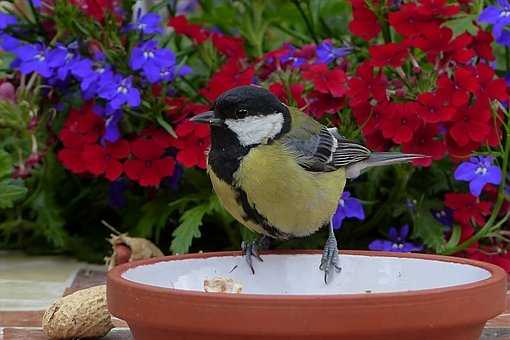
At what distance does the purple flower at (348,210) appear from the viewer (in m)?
3.12

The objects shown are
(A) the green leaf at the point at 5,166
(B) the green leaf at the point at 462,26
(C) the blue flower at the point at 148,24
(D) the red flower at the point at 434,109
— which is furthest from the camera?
(B) the green leaf at the point at 462,26

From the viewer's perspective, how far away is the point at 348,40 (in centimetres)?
363

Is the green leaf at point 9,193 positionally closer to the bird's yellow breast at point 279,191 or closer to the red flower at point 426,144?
the bird's yellow breast at point 279,191

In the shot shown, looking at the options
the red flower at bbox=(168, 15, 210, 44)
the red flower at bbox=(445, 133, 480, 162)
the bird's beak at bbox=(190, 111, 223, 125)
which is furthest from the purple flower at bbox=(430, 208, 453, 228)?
the bird's beak at bbox=(190, 111, 223, 125)

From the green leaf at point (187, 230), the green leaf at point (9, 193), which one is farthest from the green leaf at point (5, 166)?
the green leaf at point (187, 230)

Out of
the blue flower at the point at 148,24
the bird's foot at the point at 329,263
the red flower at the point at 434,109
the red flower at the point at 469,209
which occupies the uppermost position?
the blue flower at the point at 148,24

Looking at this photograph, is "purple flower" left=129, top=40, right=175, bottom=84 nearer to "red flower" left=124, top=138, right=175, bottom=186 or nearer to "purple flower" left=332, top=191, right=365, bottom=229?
"red flower" left=124, top=138, right=175, bottom=186

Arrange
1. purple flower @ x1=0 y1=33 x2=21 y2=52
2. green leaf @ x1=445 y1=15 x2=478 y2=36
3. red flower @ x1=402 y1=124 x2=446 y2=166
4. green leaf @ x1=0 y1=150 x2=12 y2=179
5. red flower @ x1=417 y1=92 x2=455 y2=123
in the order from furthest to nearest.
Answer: green leaf @ x1=445 y1=15 x2=478 y2=36, purple flower @ x1=0 y1=33 x2=21 y2=52, green leaf @ x1=0 y1=150 x2=12 y2=179, red flower @ x1=402 y1=124 x2=446 y2=166, red flower @ x1=417 y1=92 x2=455 y2=123

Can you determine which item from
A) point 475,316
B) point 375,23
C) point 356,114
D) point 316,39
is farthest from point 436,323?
point 316,39

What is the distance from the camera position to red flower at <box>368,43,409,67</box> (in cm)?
304

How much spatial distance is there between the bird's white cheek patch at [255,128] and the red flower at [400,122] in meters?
0.60

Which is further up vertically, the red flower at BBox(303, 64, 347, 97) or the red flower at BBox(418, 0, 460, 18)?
the red flower at BBox(418, 0, 460, 18)

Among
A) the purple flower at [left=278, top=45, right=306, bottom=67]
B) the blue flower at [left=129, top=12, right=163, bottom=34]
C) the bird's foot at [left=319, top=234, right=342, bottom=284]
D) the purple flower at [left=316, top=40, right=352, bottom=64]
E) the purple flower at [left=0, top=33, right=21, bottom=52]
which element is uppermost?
the blue flower at [left=129, top=12, right=163, bottom=34]

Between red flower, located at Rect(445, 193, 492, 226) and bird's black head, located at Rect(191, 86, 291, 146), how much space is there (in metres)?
0.93
